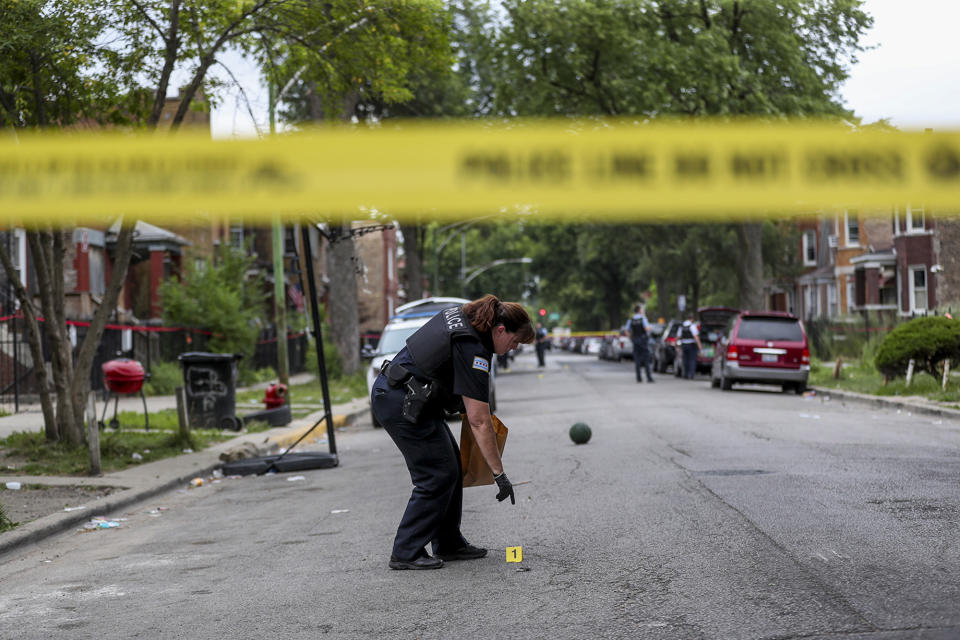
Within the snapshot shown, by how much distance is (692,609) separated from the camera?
214 inches

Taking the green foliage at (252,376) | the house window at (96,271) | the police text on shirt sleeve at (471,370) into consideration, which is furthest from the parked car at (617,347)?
the police text on shirt sleeve at (471,370)

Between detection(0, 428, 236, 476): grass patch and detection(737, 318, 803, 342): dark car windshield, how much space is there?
13.3 metres

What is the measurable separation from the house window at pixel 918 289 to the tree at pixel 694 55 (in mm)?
12029

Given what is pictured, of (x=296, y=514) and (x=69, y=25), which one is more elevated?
(x=69, y=25)

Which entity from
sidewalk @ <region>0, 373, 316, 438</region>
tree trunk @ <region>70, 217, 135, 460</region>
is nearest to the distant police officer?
tree trunk @ <region>70, 217, 135, 460</region>

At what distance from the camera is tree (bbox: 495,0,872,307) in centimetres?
3191

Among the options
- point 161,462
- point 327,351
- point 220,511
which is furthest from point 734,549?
point 327,351

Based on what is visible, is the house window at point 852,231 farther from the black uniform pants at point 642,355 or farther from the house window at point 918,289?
→ the black uniform pants at point 642,355

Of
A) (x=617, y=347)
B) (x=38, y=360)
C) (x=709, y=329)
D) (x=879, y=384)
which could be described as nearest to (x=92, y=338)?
(x=38, y=360)

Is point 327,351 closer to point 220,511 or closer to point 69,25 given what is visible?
point 69,25

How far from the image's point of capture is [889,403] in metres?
19.5

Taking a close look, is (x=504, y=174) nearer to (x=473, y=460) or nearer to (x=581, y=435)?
(x=473, y=460)

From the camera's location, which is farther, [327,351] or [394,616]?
[327,351]

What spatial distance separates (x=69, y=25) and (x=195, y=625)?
9.12 meters
